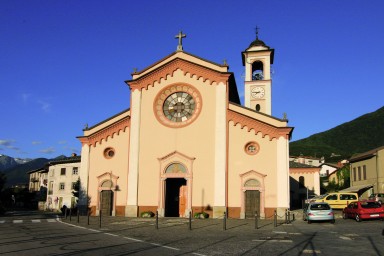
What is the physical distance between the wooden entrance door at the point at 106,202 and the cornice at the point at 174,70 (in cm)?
920

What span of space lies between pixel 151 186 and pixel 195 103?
7.77 metres

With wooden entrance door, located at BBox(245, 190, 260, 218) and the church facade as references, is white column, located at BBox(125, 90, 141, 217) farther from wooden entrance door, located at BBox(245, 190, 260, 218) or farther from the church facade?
wooden entrance door, located at BBox(245, 190, 260, 218)

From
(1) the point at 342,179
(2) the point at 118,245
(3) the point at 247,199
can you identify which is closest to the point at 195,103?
(3) the point at 247,199

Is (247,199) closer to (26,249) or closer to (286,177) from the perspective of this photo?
(286,177)

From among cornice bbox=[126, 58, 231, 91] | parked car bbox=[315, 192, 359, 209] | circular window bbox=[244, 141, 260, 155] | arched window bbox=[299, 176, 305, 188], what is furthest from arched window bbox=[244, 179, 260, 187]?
arched window bbox=[299, 176, 305, 188]

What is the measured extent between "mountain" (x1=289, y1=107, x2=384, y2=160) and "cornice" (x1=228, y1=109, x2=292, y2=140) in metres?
110

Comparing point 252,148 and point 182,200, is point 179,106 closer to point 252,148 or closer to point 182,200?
point 252,148

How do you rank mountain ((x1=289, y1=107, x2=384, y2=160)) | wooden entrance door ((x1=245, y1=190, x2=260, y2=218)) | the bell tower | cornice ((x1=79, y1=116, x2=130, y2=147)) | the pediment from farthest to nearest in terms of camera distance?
1. mountain ((x1=289, y1=107, x2=384, y2=160))
2. the bell tower
3. cornice ((x1=79, y1=116, x2=130, y2=147))
4. the pediment
5. wooden entrance door ((x1=245, y1=190, x2=260, y2=218))

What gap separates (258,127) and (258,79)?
544 inches

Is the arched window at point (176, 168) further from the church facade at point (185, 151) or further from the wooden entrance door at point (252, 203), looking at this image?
the wooden entrance door at point (252, 203)

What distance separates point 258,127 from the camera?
29781 mm

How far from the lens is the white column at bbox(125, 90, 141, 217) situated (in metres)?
30.7

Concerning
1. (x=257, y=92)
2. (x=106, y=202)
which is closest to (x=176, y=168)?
(x=106, y=202)

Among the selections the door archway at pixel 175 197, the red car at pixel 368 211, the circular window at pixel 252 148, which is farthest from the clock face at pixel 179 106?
the red car at pixel 368 211
